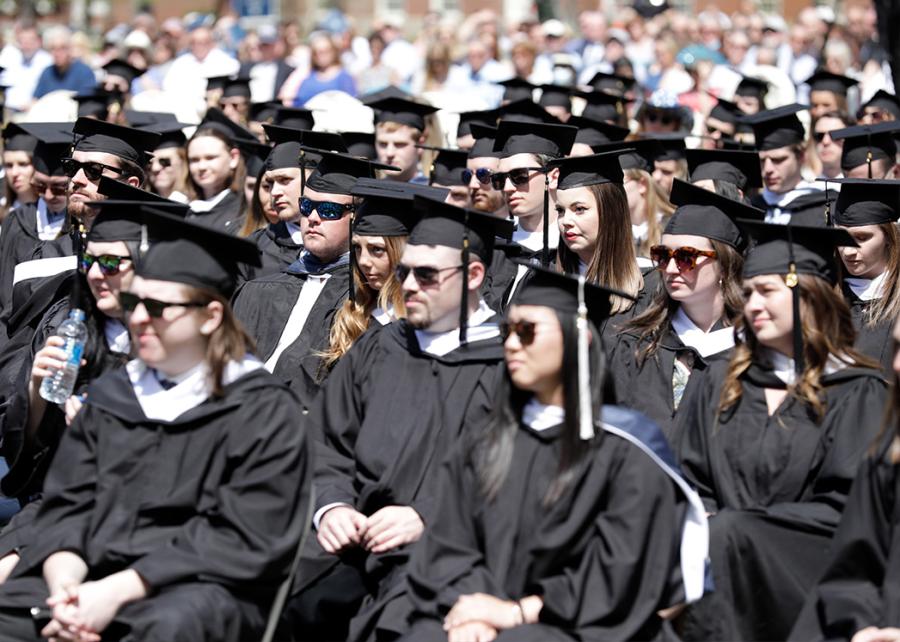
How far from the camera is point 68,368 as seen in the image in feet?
19.1

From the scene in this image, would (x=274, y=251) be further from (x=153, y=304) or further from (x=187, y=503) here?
(x=187, y=503)

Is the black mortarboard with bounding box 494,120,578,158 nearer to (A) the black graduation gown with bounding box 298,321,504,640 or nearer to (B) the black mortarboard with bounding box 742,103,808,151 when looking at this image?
(B) the black mortarboard with bounding box 742,103,808,151

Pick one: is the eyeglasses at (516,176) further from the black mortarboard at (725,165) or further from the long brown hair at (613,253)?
the black mortarboard at (725,165)

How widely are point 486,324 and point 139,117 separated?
6734mm

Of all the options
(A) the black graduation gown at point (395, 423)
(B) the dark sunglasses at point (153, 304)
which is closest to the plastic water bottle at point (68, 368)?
(B) the dark sunglasses at point (153, 304)

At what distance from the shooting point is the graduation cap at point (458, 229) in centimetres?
602

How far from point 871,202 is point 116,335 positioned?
12.4 ft

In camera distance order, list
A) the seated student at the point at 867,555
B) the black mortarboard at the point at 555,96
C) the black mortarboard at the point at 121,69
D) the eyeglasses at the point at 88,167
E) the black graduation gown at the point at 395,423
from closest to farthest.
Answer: the seated student at the point at 867,555, the black graduation gown at the point at 395,423, the eyeglasses at the point at 88,167, the black mortarboard at the point at 555,96, the black mortarboard at the point at 121,69

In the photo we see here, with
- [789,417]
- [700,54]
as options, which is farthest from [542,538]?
[700,54]

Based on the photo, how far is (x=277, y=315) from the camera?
7961mm

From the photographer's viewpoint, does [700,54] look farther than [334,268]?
Yes

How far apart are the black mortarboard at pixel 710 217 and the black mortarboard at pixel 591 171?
2.39ft

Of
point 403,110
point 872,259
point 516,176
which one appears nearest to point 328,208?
point 516,176

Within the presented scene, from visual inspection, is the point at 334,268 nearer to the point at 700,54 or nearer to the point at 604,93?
the point at 604,93
